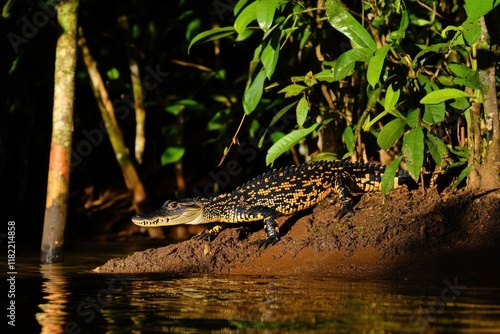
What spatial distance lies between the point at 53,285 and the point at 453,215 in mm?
3250

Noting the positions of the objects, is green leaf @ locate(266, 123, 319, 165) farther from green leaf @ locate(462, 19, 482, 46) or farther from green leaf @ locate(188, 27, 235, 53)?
green leaf @ locate(462, 19, 482, 46)

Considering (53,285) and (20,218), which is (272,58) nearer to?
(53,285)

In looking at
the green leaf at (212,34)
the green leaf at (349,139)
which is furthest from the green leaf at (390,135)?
the green leaf at (212,34)

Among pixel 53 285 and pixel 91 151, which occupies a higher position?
pixel 91 151

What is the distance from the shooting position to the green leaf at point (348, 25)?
7.54m

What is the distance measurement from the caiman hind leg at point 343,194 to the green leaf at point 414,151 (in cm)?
114

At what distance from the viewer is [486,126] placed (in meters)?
7.71

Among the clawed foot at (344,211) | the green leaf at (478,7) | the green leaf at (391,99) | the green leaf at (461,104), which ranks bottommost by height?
the clawed foot at (344,211)

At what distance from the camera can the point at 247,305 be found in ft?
18.9

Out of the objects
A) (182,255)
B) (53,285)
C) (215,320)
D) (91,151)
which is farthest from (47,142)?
(215,320)

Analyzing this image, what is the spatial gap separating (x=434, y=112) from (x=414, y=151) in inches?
14.6

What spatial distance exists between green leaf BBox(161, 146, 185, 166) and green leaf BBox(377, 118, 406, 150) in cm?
538

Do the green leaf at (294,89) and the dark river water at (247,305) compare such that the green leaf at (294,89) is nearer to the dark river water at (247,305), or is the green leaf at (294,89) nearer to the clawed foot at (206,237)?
the clawed foot at (206,237)

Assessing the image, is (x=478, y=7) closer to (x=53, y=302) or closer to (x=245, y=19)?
(x=245, y=19)
